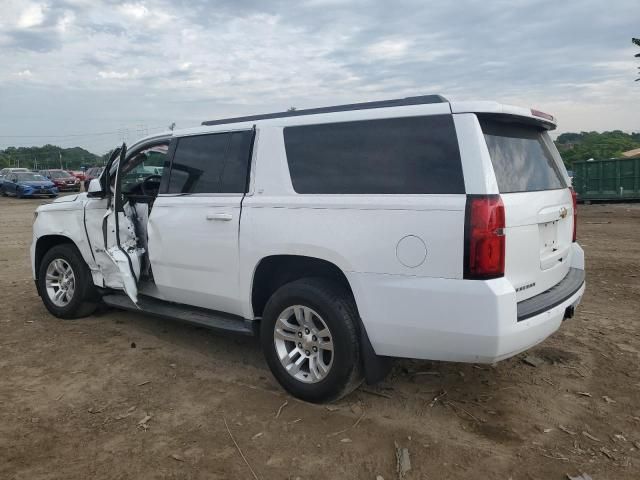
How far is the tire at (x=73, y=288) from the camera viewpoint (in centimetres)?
567

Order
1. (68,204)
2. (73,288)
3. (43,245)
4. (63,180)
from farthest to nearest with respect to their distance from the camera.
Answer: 1. (63,180)
2. (43,245)
3. (73,288)
4. (68,204)

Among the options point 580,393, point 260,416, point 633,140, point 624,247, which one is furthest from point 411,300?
point 633,140

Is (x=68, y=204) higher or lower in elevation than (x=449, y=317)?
higher

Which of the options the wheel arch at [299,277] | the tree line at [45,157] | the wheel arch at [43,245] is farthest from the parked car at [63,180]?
the tree line at [45,157]

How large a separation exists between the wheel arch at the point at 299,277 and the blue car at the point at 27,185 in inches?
1119

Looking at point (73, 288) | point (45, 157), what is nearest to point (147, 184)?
point (73, 288)

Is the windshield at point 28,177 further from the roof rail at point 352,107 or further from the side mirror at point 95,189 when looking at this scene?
the roof rail at point 352,107

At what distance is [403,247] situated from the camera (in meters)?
3.21

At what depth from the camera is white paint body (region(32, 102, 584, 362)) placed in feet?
10.1

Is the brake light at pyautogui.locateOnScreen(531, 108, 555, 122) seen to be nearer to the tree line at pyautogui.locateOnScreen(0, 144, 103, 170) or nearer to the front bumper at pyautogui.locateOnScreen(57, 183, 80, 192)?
the front bumper at pyautogui.locateOnScreen(57, 183, 80, 192)

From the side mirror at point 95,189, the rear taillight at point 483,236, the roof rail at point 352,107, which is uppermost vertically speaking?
the roof rail at point 352,107

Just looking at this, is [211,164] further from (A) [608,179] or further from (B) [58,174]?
(B) [58,174]

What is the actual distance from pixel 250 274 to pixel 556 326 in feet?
7.01

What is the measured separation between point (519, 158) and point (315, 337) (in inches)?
70.6
